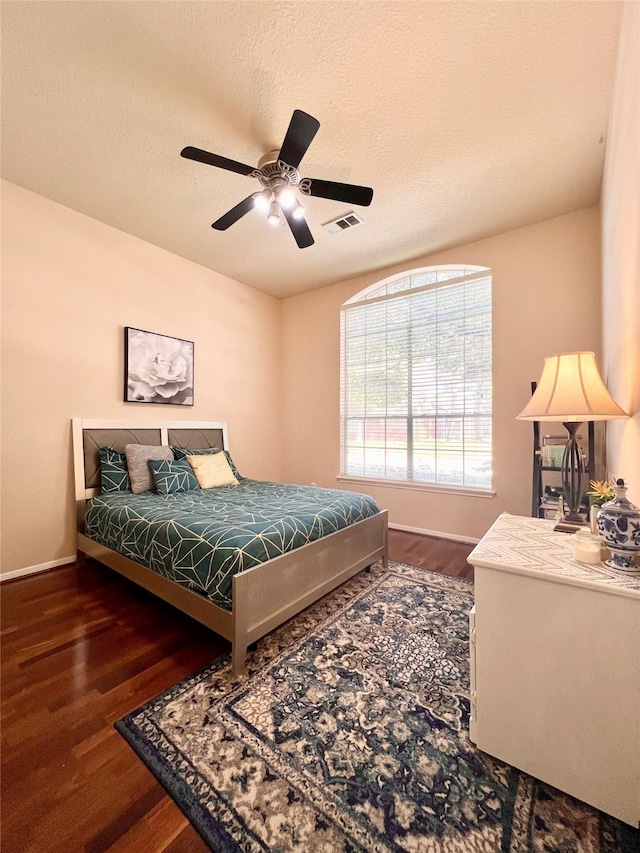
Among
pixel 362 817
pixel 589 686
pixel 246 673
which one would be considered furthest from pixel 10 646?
pixel 589 686

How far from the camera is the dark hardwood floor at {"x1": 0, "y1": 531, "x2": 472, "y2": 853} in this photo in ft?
3.33

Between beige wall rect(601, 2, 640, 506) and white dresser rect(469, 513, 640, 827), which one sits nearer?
white dresser rect(469, 513, 640, 827)

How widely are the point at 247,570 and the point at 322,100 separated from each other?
2613mm

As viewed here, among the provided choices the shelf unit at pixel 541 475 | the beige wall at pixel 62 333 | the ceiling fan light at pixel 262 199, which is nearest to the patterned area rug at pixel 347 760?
the shelf unit at pixel 541 475

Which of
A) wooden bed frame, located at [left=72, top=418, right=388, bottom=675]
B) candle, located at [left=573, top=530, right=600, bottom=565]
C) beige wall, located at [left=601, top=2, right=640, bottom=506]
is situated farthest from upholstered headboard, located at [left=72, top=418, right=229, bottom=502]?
beige wall, located at [left=601, top=2, right=640, bottom=506]

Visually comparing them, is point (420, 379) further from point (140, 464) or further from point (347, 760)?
point (347, 760)

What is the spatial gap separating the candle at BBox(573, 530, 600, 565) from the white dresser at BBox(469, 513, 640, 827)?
0.10 ft

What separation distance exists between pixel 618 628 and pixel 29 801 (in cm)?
190

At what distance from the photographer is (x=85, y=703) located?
1482 millimetres

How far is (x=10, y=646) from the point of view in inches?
73.1

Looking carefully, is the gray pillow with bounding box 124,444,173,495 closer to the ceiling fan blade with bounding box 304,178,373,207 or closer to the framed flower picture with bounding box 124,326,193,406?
the framed flower picture with bounding box 124,326,193,406

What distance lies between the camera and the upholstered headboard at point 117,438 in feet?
9.87

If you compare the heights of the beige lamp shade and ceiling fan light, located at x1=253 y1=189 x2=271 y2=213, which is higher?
ceiling fan light, located at x1=253 y1=189 x2=271 y2=213

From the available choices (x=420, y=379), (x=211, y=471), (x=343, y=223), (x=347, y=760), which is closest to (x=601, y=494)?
(x=347, y=760)
